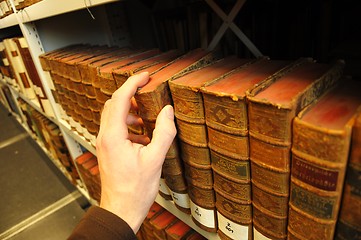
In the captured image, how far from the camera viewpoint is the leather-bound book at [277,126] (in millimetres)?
367

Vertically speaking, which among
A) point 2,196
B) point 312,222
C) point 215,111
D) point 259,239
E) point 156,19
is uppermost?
point 156,19

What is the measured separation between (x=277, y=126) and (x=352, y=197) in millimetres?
142

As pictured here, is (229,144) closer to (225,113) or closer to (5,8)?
(225,113)

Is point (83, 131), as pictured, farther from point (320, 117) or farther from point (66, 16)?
point (320, 117)

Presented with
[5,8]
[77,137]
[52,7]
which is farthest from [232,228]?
[5,8]

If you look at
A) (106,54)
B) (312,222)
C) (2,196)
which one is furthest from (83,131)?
(2,196)

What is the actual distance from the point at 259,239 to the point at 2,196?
2.29 meters

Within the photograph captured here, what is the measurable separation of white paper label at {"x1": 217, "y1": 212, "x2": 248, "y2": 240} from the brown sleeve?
8.5 inches

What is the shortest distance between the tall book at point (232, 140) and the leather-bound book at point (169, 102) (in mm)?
100

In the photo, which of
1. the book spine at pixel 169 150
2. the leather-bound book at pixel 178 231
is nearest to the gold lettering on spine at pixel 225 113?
the book spine at pixel 169 150

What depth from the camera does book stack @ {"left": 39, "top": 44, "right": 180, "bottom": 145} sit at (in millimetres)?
699

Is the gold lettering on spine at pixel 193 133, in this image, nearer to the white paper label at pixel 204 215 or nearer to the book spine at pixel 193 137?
the book spine at pixel 193 137

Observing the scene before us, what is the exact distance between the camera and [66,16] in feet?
4.43

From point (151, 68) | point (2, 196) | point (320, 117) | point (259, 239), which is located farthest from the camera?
point (2, 196)
